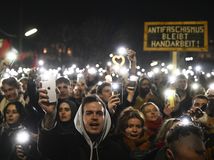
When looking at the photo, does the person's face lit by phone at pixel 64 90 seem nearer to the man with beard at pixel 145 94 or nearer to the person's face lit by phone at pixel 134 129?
Answer: the man with beard at pixel 145 94

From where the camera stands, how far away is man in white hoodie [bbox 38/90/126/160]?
366 centimetres

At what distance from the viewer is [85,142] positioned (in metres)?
3.71

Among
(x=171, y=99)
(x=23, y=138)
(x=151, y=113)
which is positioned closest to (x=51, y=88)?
(x=23, y=138)

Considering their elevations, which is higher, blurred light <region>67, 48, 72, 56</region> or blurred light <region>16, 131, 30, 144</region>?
blurred light <region>67, 48, 72, 56</region>

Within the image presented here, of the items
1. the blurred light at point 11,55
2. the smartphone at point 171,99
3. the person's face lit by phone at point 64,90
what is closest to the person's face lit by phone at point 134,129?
the person's face lit by phone at point 64,90

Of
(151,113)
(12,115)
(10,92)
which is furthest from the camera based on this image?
(10,92)

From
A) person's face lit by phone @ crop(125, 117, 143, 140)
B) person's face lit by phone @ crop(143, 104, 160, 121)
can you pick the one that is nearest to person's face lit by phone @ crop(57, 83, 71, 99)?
person's face lit by phone @ crop(143, 104, 160, 121)

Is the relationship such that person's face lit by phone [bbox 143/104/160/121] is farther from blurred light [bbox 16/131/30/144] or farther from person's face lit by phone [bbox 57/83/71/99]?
blurred light [bbox 16/131/30/144]

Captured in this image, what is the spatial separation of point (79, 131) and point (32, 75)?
3428 mm

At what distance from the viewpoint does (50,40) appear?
5188cm

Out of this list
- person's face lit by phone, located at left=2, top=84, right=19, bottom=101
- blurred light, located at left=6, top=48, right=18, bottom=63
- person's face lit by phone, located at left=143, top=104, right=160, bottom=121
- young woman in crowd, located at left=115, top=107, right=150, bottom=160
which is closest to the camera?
young woman in crowd, located at left=115, top=107, right=150, bottom=160

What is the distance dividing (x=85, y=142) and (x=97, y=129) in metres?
0.17

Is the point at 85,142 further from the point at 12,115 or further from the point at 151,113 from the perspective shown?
the point at 151,113

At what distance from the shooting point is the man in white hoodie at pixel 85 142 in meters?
3.66
